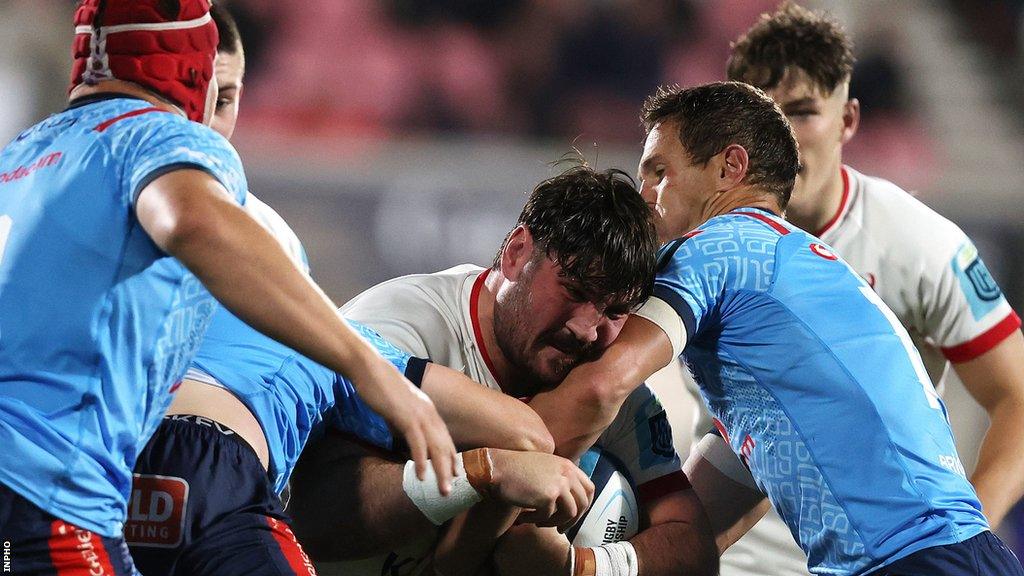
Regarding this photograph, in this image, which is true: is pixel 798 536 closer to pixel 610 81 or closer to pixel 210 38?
pixel 210 38

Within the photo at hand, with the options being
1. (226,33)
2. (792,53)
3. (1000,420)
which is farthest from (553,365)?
(792,53)

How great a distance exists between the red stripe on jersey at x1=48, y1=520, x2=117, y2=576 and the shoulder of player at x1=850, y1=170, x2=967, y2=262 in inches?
120

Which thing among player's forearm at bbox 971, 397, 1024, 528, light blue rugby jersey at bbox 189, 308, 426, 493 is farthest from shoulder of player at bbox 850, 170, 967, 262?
light blue rugby jersey at bbox 189, 308, 426, 493

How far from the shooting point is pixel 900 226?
4.29 m

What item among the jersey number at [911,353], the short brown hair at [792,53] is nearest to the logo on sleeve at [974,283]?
the short brown hair at [792,53]

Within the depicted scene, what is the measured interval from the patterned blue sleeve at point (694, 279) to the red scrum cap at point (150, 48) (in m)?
1.13

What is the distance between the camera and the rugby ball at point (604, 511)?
3.12 m

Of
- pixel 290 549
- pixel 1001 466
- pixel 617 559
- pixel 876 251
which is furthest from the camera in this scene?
pixel 876 251

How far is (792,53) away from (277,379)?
2595mm

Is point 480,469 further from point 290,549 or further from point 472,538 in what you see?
point 290,549

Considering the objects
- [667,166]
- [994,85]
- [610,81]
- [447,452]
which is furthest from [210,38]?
[994,85]

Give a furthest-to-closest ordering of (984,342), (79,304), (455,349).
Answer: (984,342)
(455,349)
(79,304)

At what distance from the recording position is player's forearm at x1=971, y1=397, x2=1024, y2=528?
3641 mm

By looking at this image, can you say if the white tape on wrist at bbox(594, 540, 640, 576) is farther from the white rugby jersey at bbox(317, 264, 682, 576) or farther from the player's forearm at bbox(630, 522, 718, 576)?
the white rugby jersey at bbox(317, 264, 682, 576)
